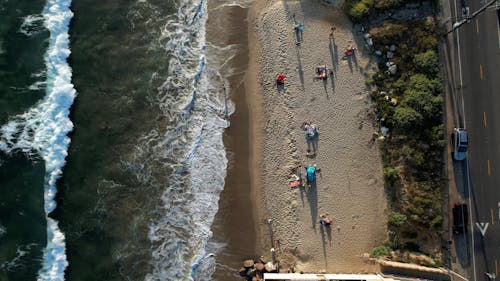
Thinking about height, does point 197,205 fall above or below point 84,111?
below

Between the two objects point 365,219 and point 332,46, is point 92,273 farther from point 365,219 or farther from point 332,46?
point 332,46

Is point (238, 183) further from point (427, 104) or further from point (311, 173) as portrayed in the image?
point (427, 104)

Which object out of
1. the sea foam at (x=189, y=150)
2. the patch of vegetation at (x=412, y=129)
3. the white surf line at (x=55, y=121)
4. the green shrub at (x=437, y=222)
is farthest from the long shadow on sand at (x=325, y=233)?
the white surf line at (x=55, y=121)

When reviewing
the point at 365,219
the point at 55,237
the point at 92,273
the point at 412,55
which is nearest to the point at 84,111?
the point at 55,237

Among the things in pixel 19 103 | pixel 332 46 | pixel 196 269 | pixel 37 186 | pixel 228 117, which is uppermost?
pixel 332 46
